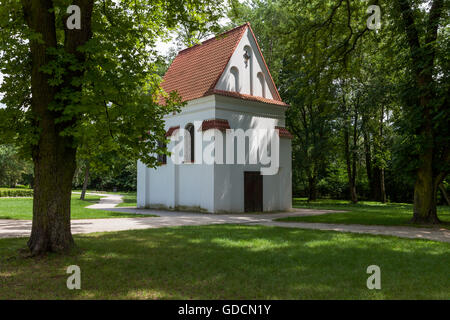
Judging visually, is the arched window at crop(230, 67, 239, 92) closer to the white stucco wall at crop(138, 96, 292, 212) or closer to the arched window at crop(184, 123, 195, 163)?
the white stucco wall at crop(138, 96, 292, 212)

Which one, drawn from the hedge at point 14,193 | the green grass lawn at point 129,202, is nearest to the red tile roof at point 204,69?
the green grass lawn at point 129,202

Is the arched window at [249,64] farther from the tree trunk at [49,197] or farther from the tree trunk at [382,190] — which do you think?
the tree trunk at [382,190]

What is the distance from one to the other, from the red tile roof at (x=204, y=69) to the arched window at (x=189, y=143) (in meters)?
1.74

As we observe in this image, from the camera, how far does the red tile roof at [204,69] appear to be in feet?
68.5

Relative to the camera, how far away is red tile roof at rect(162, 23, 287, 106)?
20891 millimetres

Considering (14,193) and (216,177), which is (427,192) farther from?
(14,193)

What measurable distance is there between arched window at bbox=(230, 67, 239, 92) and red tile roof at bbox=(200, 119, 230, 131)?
2.45 metres

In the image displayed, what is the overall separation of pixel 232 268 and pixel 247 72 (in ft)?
55.7

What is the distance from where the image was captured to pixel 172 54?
1572 inches

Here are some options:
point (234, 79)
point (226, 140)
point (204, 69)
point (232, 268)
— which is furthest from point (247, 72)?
point (232, 268)
